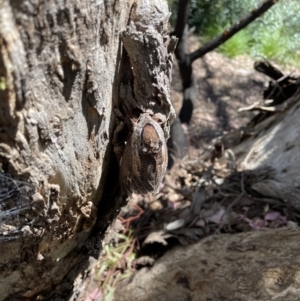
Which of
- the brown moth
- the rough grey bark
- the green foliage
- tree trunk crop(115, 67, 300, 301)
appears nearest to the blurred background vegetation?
the green foliage

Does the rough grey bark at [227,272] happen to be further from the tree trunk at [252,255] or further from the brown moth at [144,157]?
the brown moth at [144,157]

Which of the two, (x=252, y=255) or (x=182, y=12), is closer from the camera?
(x=252, y=255)

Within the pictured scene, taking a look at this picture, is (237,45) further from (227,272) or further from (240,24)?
(227,272)

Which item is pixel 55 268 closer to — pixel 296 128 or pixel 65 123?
pixel 65 123

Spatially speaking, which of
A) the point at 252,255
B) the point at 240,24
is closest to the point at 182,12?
the point at 240,24

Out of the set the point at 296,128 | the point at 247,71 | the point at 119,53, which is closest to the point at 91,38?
the point at 119,53

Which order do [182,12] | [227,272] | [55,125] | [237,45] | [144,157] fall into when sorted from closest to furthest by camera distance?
[55,125], [144,157], [227,272], [182,12], [237,45]

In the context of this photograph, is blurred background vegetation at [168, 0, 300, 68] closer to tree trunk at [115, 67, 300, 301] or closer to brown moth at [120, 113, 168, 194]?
tree trunk at [115, 67, 300, 301]

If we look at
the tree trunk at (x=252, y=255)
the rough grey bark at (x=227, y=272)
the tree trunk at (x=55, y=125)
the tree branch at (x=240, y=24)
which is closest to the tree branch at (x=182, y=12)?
the tree branch at (x=240, y=24)
